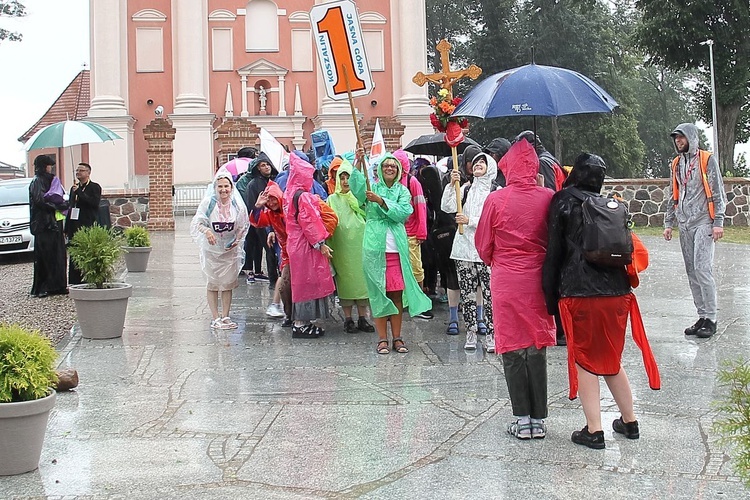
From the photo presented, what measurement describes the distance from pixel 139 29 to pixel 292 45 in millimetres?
6557

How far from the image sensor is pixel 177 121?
39062mm

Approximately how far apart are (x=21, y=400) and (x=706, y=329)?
6385 millimetres

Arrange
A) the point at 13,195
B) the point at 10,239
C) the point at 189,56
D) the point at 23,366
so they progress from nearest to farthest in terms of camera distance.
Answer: the point at 23,366 → the point at 10,239 → the point at 13,195 → the point at 189,56

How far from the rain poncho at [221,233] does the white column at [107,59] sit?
30953 mm

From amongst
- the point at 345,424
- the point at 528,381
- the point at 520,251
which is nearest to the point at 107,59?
the point at 345,424

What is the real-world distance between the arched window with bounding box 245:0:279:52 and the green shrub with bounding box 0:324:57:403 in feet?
123

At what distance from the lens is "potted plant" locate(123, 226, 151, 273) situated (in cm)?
1499

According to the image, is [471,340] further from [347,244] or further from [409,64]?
[409,64]

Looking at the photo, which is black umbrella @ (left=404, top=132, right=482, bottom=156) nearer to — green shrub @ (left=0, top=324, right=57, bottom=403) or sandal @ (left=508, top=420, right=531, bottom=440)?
sandal @ (left=508, top=420, right=531, bottom=440)

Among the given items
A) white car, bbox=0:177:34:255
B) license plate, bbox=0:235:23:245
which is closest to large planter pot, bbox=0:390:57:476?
white car, bbox=0:177:34:255

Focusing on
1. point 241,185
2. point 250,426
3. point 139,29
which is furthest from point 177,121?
point 250,426

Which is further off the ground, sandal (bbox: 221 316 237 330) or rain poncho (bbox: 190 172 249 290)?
rain poncho (bbox: 190 172 249 290)

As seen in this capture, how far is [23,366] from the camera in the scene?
203 inches

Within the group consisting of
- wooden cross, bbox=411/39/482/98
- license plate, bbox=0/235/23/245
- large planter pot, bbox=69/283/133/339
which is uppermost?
wooden cross, bbox=411/39/482/98
